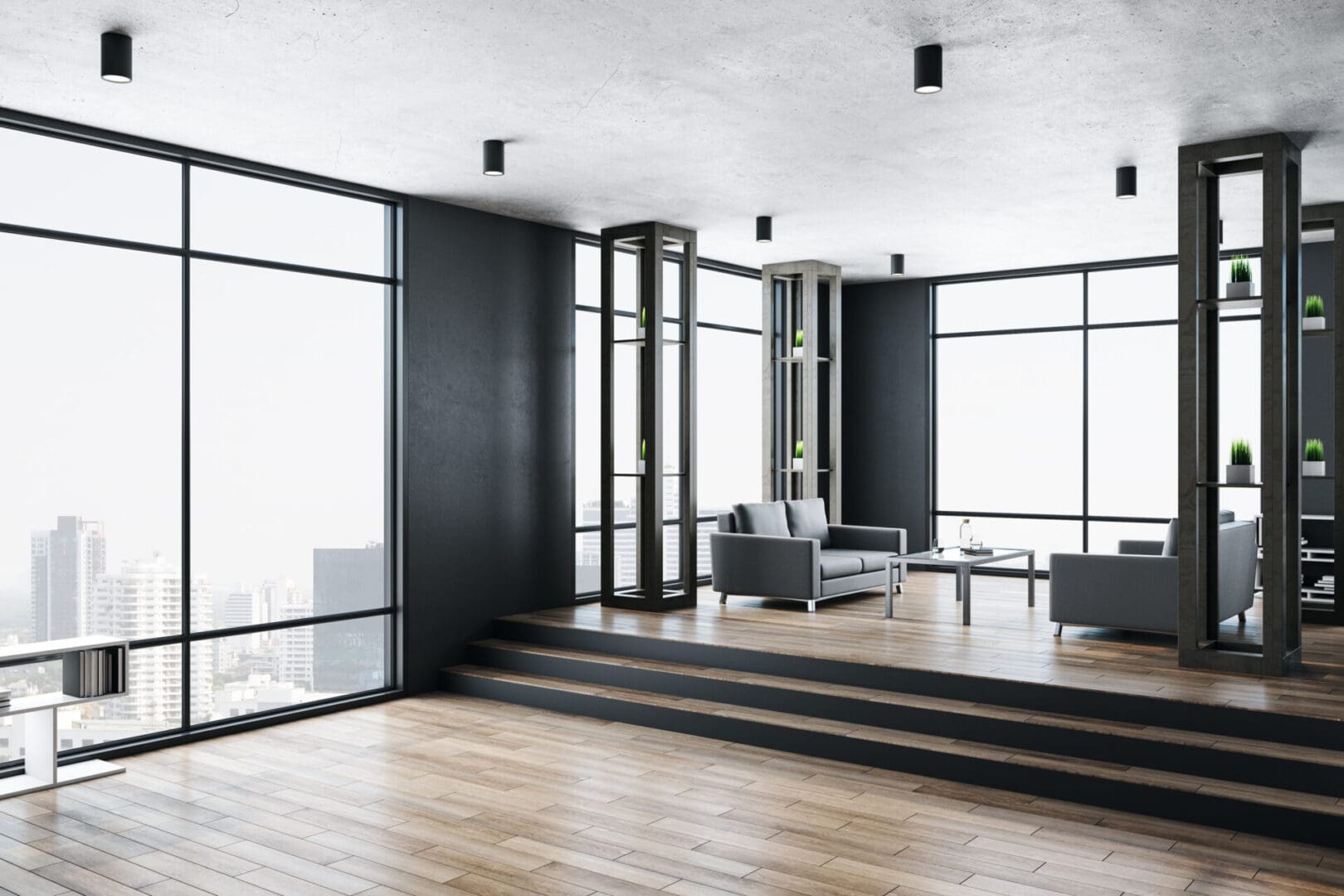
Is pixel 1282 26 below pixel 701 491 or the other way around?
the other way around

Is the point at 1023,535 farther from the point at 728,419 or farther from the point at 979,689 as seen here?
the point at 979,689

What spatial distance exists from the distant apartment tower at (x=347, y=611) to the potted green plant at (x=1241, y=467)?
16.3 ft

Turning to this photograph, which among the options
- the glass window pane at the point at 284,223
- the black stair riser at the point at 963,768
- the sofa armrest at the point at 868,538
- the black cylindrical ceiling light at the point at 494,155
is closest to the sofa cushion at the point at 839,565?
the sofa armrest at the point at 868,538

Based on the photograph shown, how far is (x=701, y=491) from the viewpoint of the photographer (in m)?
9.94

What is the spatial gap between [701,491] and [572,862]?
5.88 metres

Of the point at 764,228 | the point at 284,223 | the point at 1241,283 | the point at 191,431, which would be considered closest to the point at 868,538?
the point at 764,228

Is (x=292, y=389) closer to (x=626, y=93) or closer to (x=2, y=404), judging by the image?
(x=2, y=404)

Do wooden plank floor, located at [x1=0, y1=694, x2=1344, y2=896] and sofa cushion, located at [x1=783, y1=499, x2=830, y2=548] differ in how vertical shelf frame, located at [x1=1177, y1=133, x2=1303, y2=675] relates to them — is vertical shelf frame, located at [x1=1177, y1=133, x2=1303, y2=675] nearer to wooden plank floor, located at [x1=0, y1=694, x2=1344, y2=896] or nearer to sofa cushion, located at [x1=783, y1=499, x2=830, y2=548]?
wooden plank floor, located at [x1=0, y1=694, x2=1344, y2=896]

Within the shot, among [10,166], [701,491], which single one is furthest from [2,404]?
[701,491]

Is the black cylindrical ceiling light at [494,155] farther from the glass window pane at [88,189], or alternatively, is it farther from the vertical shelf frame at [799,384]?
the vertical shelf frame at [799,384]

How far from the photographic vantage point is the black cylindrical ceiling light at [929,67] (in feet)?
14.6

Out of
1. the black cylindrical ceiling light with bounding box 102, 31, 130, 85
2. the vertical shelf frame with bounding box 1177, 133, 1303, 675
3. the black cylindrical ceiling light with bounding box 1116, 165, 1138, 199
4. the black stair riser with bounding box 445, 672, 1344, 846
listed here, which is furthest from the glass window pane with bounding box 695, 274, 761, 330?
the black cylindrical ceiling light with bounding box 102, 31, 130, 85

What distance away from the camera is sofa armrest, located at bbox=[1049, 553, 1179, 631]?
6711mm

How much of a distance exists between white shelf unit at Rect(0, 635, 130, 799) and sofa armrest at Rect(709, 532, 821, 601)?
4.37 metres
